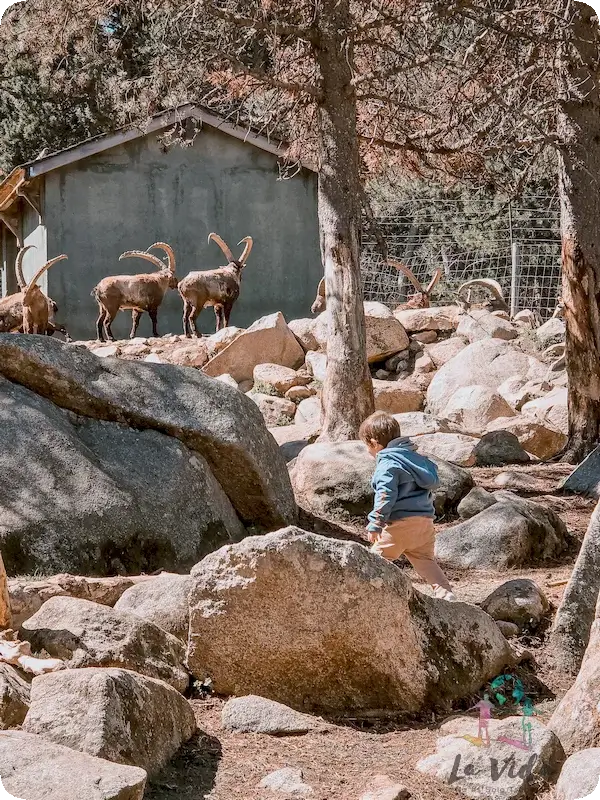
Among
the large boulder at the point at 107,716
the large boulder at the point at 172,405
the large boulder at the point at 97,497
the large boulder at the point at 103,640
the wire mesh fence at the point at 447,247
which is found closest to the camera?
the large boulder at the point at 107,716

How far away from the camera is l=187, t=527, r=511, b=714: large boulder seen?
4.55 m

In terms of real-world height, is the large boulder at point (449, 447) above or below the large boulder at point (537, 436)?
above

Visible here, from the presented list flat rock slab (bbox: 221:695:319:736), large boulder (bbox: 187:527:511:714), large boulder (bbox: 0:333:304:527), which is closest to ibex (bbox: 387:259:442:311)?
large boulder (bbox: 0:333:304:527)

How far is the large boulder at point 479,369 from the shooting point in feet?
47.6

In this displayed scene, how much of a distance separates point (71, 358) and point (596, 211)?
221 inches

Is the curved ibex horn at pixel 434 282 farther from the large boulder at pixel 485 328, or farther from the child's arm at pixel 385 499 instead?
the child's arm at pixel 385 499

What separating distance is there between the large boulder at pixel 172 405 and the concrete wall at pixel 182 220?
48.1ft

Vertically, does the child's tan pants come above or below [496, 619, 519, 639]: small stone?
above

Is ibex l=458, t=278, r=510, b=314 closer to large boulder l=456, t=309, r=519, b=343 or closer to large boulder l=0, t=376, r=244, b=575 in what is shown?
large boulder l=456, t=309, r=519, b=343

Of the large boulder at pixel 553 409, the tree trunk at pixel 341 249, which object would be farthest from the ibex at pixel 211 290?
the tree trunk at pixel 341 249

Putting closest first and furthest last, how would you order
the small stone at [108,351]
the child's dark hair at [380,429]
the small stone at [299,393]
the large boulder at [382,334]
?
the child's dark hair at [380,429] → the small stone at [299,393] → the large boulder at [382,334] → the small stone at [108,351]

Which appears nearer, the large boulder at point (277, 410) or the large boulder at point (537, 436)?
the large boulder at point (537, 436)

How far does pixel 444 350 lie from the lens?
53.6 ft

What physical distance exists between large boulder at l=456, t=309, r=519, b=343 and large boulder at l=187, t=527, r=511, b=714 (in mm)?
11954
